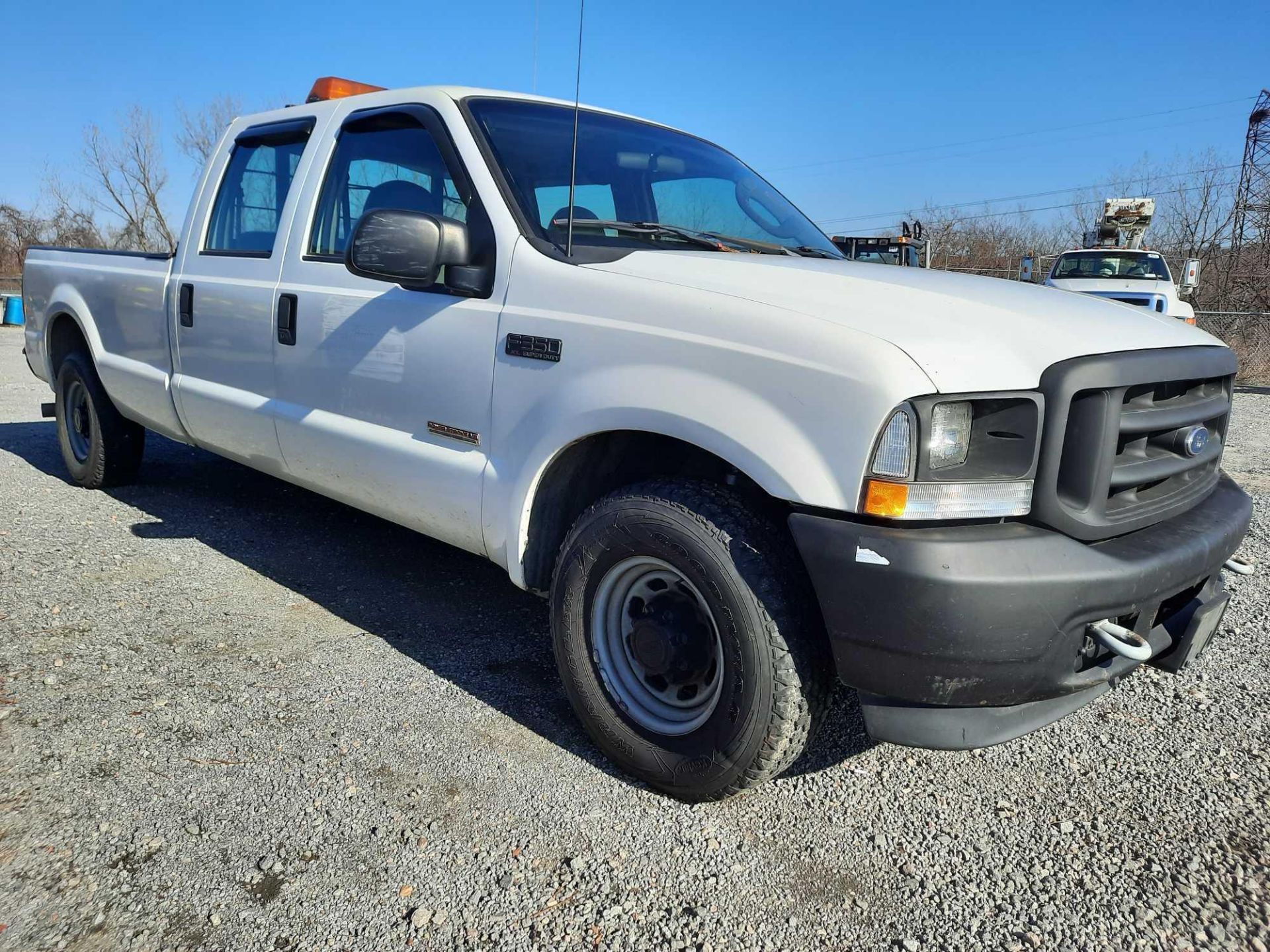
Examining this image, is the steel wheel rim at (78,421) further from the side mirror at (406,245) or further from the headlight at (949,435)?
the headlight at (949,435)

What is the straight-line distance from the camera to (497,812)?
238 centimetres

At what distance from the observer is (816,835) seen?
235cm

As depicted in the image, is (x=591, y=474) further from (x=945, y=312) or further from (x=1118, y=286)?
(x=1118, y=286)

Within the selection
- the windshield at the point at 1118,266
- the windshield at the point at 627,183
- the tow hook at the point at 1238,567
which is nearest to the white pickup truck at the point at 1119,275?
the windshield at the point at 1118,266

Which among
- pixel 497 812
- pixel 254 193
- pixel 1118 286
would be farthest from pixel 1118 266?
pixel 497 812

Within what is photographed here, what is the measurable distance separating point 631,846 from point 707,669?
19.3 inches

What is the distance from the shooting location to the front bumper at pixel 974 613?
1.95m

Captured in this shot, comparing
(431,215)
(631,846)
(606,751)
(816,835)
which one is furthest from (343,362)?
(816,835)

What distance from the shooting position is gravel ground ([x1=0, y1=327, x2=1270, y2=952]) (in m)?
2.01

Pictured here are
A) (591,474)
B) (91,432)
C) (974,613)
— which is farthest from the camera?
(91,432)

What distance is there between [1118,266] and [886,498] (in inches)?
616

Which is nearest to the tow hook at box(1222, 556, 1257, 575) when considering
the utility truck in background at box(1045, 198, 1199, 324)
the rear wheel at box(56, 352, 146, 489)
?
the rear wheel at box(56, 352, 146, 489)

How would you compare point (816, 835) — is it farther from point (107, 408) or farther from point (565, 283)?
point (107, 408)

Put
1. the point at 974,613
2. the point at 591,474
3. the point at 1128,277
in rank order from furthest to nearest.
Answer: the point at 1128,277 → the point at 591,474 → the point at 974,613
